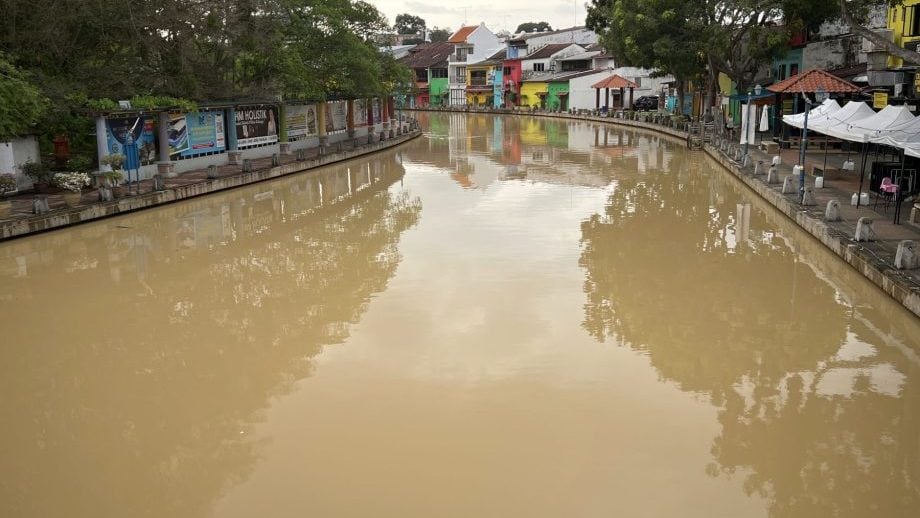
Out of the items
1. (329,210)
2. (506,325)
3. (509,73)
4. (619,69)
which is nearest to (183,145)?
(329,210)

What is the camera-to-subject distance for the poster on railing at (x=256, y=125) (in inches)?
1110

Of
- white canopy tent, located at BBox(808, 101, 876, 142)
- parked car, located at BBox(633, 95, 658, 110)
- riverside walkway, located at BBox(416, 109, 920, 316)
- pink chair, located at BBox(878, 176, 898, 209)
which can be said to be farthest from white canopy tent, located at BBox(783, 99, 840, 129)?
parked car, located at BBox(633, 95, 658, 110)

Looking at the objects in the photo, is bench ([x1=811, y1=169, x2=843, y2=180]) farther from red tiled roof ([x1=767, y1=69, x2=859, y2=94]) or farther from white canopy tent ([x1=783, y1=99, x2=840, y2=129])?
red tiled roof ([x1=767, y1=69, x2=859, y2=94])

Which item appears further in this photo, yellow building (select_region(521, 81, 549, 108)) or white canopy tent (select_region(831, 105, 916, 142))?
yellow building (select_region(521, 81, 549, 108))

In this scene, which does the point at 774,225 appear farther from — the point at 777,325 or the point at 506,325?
the point at 506,325

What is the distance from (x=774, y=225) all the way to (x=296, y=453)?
1370 centimetres

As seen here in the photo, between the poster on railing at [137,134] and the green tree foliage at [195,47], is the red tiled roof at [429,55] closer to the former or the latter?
the green tree foliage at [195,47]

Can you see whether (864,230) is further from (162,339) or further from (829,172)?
(162,339)

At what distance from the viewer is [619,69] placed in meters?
64.6

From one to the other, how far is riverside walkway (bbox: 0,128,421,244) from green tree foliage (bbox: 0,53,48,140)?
180 centimetres

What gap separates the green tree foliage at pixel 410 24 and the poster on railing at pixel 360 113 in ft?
324

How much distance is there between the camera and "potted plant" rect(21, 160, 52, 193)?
1967cm

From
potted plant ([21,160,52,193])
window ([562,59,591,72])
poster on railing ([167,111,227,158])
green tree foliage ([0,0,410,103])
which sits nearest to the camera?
potted plant ([21,160,52,193])

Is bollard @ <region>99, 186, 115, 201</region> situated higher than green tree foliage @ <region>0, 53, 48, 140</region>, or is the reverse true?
green tree foliage @ <region>0, 53, 48, 140</region>
